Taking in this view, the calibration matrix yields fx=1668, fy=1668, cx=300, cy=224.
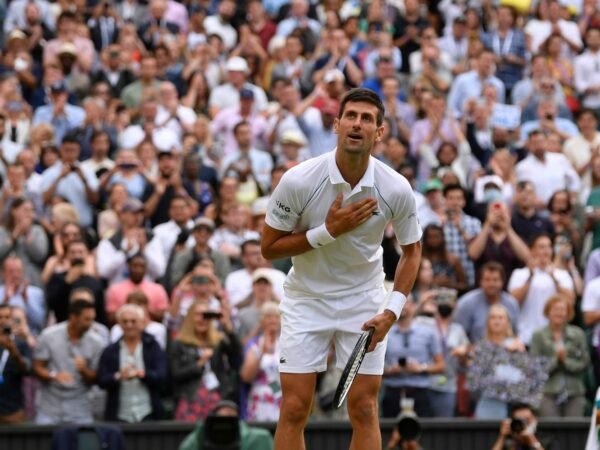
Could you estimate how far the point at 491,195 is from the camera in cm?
1872

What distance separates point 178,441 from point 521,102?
330 inches

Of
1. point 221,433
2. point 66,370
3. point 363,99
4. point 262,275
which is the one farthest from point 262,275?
point 363,99

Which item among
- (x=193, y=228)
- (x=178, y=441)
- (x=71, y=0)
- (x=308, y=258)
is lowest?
(x=178, y=441)

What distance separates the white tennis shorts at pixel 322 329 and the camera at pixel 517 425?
3858mm

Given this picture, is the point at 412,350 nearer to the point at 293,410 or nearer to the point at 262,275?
the point at 262,275

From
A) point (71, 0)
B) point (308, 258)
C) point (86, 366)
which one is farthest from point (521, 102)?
point (308, 258)

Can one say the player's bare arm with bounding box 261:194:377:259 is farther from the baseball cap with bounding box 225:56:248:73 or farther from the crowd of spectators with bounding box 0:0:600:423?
the baseball cap with bounding box 225:56:248:73

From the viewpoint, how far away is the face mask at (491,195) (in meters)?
18.7

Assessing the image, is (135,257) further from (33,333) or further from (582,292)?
(582,292)

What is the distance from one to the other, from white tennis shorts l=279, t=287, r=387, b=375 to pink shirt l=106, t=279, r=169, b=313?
21.0 ft

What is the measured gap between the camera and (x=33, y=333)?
16.5 m

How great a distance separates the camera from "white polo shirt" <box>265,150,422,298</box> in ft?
32.9

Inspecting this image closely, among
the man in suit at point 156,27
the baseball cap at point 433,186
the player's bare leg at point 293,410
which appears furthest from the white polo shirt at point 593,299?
the man in suit at point 156,27

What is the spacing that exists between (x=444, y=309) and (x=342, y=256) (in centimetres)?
616
